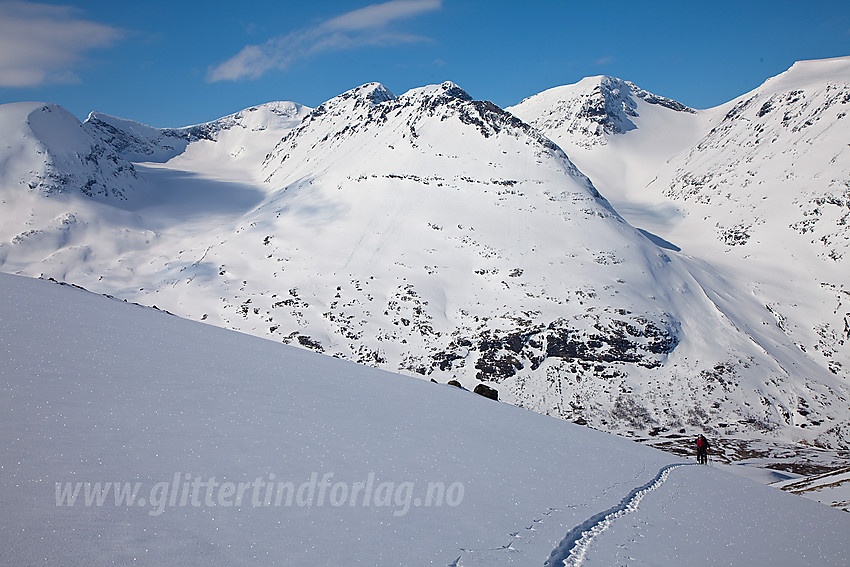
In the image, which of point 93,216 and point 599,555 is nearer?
point 599,555

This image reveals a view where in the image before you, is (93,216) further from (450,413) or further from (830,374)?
(830,374)

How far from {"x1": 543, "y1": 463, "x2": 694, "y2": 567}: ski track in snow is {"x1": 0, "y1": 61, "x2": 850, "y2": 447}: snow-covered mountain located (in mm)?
48640

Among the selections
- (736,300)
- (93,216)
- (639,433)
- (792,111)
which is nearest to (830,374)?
(736,300)

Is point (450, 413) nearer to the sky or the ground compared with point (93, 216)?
nearer to the ground

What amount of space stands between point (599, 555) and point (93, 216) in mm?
140224

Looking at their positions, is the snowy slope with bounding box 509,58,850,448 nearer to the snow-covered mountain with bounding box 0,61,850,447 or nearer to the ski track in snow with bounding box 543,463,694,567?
the snow-covered mountain with bounding box 0,61,850,447

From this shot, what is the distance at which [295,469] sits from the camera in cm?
803

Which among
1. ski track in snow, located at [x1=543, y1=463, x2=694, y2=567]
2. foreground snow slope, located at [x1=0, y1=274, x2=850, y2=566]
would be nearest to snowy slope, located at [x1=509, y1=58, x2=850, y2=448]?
foreground snow slope, located at [x1=0, y1=274, x2=850, y2=566]

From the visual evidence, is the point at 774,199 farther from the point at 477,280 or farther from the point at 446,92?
the point at 477,280

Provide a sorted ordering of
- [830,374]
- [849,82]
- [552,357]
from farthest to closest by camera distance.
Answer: [849,82]
[830,374]
[552,357]

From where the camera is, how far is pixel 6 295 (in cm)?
1344

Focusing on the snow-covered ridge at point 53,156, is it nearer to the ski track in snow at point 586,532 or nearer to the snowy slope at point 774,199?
the ski track in snow at point 586,532

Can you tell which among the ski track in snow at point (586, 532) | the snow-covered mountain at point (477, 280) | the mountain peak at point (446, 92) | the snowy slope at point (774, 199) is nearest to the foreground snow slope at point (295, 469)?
the ski track in snow at point (586, 532)

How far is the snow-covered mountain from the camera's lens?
63.1m
